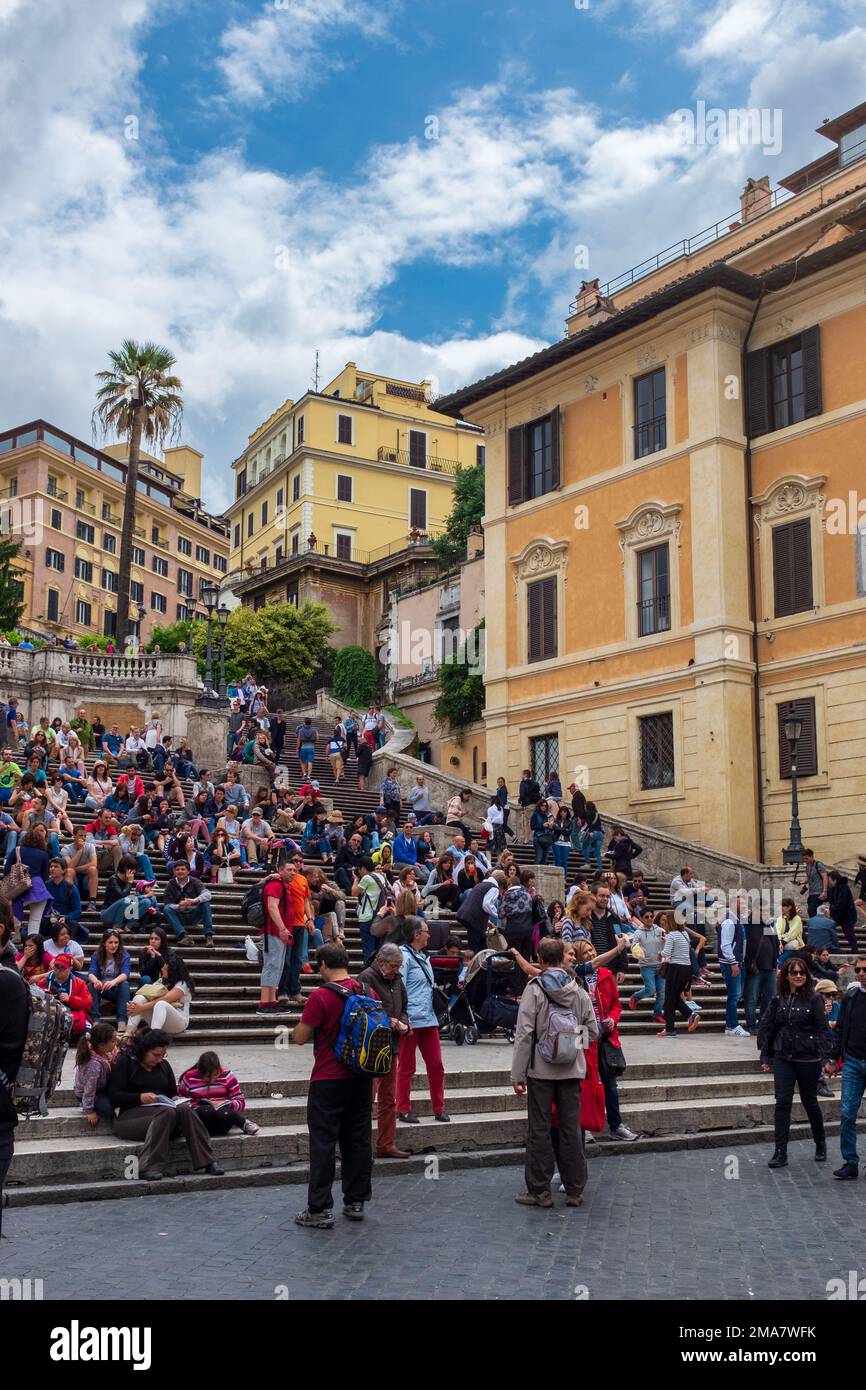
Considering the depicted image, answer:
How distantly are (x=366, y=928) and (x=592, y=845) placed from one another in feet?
34.3

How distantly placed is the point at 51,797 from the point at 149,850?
170cm

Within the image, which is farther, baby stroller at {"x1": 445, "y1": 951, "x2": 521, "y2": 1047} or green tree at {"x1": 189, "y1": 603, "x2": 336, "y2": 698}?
green tree at {"x1": 189, "y1": 603, "x2": 336, "y2": 698}

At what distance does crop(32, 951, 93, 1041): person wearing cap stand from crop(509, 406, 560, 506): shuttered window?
23.0 meters

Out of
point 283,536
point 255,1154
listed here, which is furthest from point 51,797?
point 283,536

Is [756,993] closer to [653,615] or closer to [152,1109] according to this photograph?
[152,1109]

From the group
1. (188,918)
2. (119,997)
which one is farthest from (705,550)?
(119,997)

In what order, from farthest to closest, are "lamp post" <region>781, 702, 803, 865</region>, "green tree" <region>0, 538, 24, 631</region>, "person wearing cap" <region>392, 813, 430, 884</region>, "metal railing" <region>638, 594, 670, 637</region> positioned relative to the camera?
1. "green tree" <region>0, 538, 24, 631</region>
2. "metal railing" <region>638, 594, 670, 637</region>
3. "lamp post" <region>781, 702, 803, 865</region>
4. "person wearing cap" <region>392, 813, 430, 884</region>

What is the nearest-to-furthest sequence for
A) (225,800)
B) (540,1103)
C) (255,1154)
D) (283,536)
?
1. (540,1103)
2. (255,1154)
3. (225,800)
4. (283,536)

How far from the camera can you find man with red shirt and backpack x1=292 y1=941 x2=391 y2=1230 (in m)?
8.64

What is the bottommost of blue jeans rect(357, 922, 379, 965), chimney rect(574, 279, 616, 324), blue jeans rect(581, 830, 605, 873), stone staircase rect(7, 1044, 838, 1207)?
stone staircase rect(7, 1044, 838, 1207)

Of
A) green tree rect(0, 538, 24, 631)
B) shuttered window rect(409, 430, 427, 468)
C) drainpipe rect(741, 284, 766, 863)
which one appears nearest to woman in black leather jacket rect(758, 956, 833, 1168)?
drainpipe rect(741, 284, 766, 863)

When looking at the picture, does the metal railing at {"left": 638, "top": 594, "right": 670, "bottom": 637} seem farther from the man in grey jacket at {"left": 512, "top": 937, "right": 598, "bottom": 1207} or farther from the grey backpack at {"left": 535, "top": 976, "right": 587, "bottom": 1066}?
the grey backpack at {"left": 535, "top": 976, "right": 587, "bottom": 1066}
